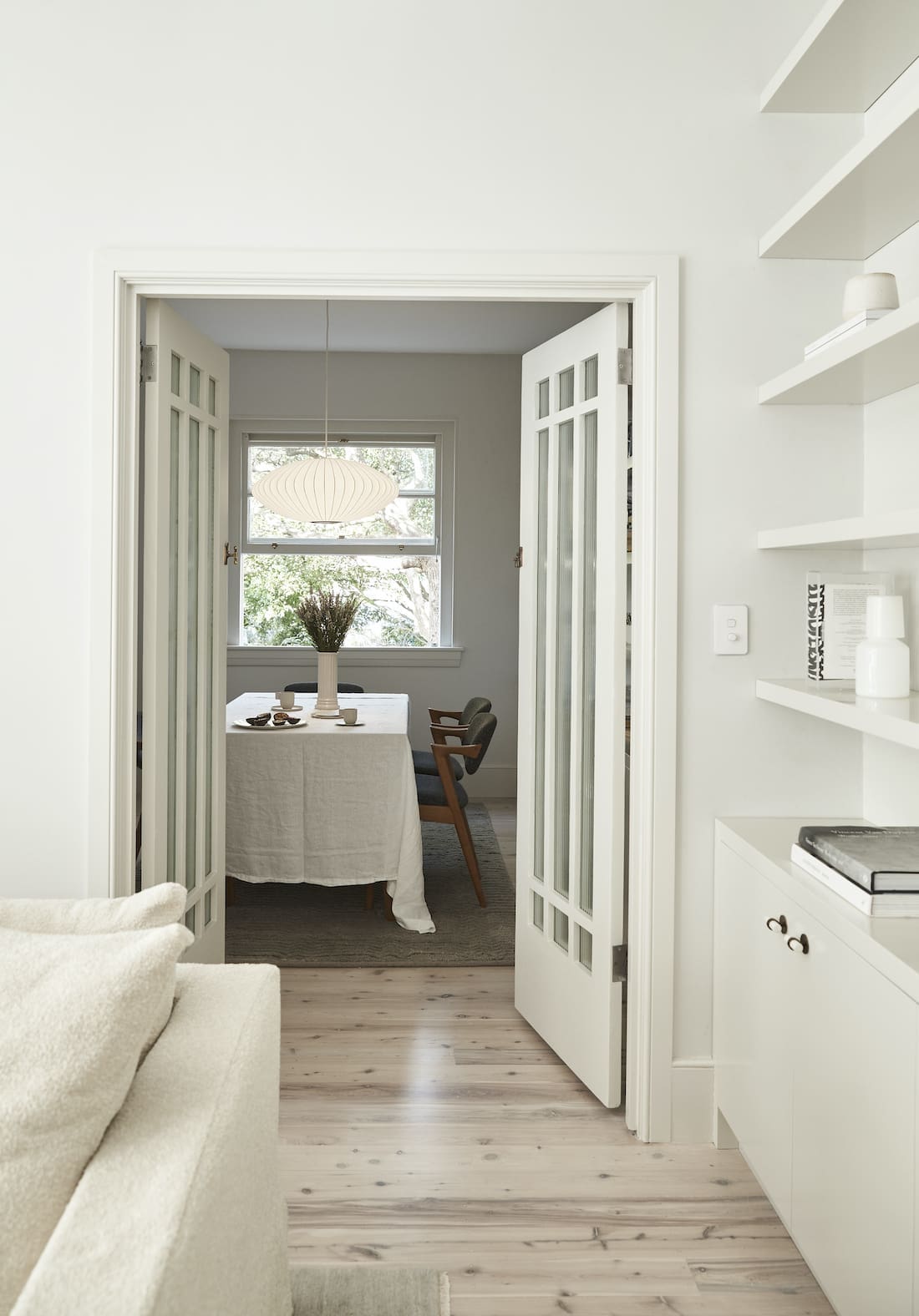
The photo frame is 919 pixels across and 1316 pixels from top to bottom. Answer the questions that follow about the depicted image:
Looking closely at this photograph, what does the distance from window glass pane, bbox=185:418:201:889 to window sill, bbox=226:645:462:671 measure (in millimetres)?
3491

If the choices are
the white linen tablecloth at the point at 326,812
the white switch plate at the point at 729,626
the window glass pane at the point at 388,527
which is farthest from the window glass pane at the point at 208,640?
the window glass pane at the point at 388,527

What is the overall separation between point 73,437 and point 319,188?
2.78 feet

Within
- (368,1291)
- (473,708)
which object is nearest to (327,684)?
(473,708)

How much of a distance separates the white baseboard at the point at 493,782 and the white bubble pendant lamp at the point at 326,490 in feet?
7.54

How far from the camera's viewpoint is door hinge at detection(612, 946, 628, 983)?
246 cm

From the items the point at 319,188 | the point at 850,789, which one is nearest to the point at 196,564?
the point at 319,188

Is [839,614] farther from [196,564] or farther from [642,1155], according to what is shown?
[196,564]

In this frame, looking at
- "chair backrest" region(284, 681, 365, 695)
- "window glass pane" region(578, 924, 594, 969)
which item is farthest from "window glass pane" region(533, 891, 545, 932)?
"chair backrest" region(284, 681, 365, 695)

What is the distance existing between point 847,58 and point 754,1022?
82.9 inches

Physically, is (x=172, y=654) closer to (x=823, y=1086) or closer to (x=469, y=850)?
(x=823, y=1086)

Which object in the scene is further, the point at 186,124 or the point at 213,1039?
the point at 186,124

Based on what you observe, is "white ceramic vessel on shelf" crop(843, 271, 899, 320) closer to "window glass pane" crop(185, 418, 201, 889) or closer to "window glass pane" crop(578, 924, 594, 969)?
"window glass pane" crop(578, 924, 594, 969)

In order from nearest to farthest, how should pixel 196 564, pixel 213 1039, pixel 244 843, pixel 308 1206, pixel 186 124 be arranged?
pixel 213 1039 → pixel 308 1206 → pixel 186 124 → pixel 196 564 → pixel 244 843

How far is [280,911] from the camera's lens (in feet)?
13.5
